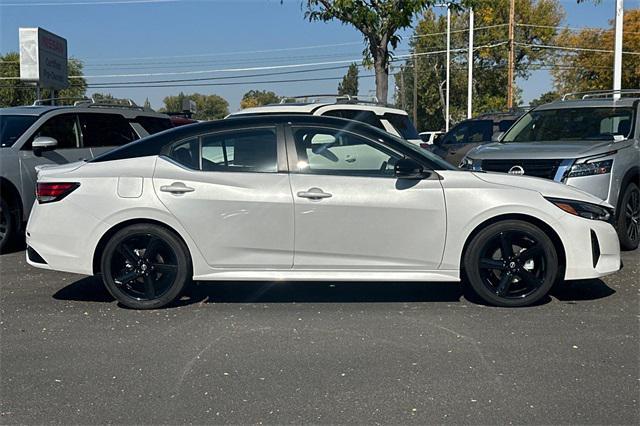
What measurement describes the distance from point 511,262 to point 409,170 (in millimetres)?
1136

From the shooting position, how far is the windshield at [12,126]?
27.6ft

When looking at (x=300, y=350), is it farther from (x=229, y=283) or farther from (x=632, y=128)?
(x=632, y=128)

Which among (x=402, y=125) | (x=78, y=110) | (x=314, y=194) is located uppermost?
(x=78, y=110)

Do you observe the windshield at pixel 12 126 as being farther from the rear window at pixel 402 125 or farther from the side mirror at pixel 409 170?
the side mirror at pixel 409 170

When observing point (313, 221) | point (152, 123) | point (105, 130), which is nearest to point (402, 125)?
point (152, 123)

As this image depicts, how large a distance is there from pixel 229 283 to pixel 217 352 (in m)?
2.06

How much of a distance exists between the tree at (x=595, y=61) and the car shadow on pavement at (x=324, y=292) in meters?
43.6

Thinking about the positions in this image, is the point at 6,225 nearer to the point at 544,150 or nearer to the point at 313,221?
the point at 313,221

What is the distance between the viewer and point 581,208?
221 inches

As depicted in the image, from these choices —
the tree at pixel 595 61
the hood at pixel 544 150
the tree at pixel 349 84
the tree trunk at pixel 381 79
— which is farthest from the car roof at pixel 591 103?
the tree at pixel 349 84

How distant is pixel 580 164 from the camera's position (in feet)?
24.5

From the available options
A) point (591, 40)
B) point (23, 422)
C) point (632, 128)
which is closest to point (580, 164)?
point (632, 128)

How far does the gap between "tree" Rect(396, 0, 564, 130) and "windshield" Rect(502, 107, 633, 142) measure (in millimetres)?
44567

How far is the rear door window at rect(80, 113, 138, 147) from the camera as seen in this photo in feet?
30.9
